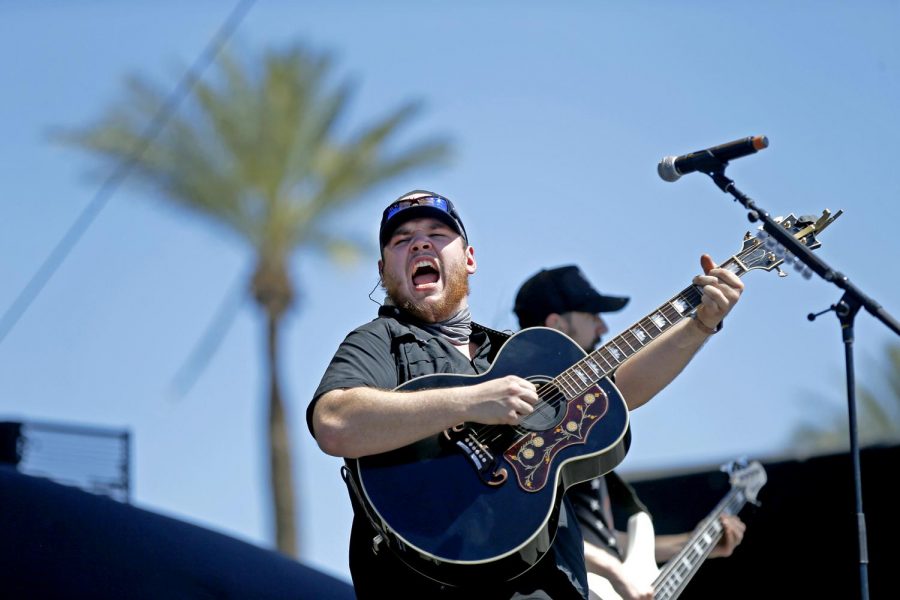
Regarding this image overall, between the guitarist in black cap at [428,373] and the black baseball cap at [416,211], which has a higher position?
the black baseball cap at [416,211]

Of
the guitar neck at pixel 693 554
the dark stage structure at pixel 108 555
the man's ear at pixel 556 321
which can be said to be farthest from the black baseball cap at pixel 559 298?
the dark stage structure at pixel 108 555

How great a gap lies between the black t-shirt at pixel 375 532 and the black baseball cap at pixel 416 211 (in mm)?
261

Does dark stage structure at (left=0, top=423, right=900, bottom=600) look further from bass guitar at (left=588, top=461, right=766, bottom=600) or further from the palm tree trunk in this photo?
the palm tree trunk

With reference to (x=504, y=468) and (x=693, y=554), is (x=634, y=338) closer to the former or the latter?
(x=504, y=468)

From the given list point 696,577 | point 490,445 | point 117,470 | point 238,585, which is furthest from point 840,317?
point 117,470

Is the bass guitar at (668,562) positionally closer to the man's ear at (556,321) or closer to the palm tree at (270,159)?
the man's ear at (556,321)

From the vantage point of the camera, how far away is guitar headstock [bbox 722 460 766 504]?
5699 millimetres

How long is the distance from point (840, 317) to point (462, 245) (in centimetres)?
117

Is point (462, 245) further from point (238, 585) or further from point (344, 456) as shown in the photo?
point (238, 585)

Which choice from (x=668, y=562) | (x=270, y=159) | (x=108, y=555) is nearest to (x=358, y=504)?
(x=108, y=555)

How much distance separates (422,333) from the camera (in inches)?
152

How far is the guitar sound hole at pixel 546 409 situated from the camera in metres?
3.60

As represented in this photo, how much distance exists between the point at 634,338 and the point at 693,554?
167 centimetres

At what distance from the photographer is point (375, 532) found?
344 cm
